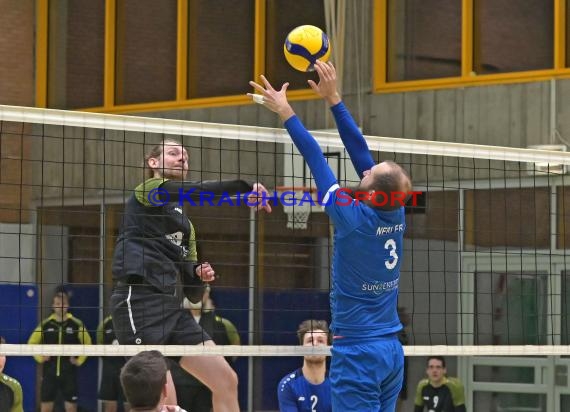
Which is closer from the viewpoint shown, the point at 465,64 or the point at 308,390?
the point at 308,390

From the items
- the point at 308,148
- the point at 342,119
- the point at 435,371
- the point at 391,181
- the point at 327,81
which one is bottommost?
the point at 435,371

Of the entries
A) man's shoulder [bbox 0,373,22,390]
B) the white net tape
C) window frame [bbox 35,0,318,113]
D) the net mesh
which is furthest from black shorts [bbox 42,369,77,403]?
the white net tape

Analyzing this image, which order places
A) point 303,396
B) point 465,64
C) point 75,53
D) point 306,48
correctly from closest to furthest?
point 306,48 → point 303,396 → point 465,64 → point 75,53

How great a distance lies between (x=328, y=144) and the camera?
8.06m

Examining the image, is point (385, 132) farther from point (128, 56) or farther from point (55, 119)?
point (55, 119)

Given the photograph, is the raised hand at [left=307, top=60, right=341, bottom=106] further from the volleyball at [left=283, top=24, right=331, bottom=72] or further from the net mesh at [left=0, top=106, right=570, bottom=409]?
the net mesh at [left=0, top=106, right=570, bottom=409]

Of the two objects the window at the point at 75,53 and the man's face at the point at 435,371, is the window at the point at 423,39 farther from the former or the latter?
the window at the point at 75,53

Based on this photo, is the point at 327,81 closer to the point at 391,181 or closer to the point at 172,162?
the point at 391,181

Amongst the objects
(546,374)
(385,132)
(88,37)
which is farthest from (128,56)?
(546,374)

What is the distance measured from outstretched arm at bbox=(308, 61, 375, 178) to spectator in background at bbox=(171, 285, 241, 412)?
609 centimetres

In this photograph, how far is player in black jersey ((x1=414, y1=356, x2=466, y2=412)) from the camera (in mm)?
13594

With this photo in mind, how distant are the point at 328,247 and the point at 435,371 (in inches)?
72.5

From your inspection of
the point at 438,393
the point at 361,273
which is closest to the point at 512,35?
the point at 438,393

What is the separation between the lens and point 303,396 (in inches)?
383
